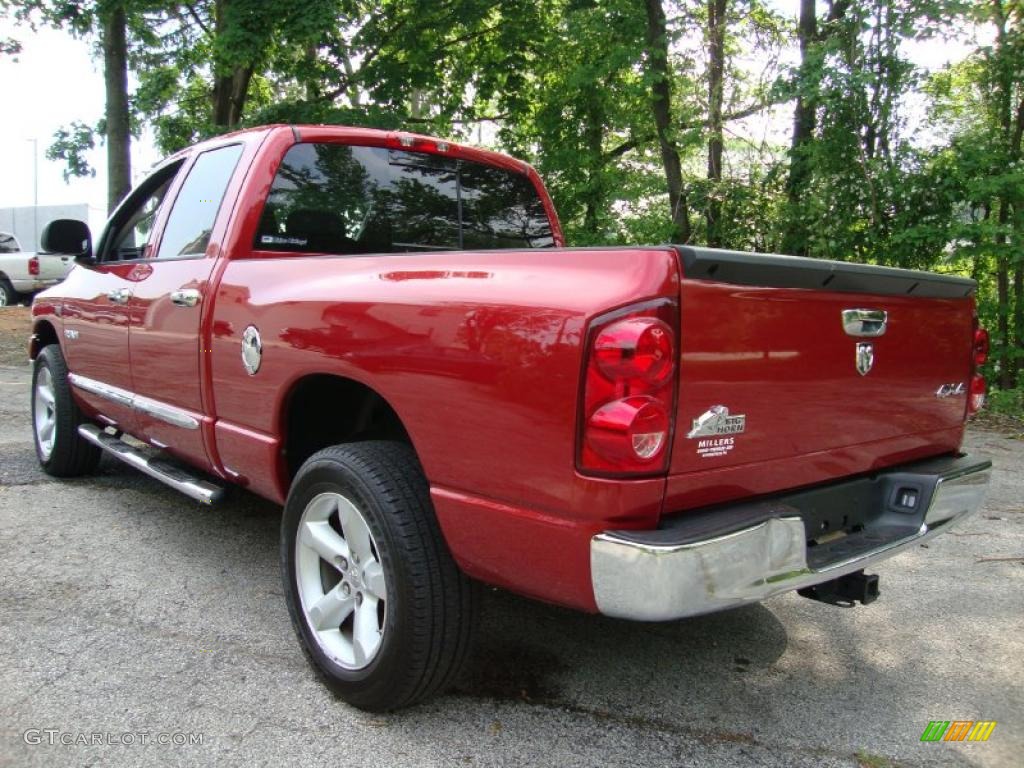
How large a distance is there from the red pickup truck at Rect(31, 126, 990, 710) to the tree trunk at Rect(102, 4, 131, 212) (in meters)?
10.5

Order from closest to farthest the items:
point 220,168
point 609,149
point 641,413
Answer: point 641,413, point 220,168, point 609,149

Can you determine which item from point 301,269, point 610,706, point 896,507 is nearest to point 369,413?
point 301,269

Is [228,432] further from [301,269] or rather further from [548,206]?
[548,206]

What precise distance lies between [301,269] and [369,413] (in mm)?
569

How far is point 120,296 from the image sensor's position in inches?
160

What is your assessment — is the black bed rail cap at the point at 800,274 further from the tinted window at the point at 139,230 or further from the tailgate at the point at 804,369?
the tinted window at the point at 139,230

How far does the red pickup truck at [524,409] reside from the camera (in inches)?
77.7

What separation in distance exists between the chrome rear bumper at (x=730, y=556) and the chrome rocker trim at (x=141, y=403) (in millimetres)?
2182

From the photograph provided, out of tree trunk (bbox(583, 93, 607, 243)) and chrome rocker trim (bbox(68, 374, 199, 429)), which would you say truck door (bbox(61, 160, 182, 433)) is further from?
tree trunk (bbox(583, 93, 607, 243))

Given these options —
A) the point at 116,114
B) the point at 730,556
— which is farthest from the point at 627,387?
the point at 116,114

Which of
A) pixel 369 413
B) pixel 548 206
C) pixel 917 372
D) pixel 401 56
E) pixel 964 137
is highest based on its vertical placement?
pixel 401 56

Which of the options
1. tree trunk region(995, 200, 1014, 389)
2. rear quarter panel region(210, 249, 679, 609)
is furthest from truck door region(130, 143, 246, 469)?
tree trunk region(995, 200, 1014, 389)

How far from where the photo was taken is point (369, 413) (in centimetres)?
299

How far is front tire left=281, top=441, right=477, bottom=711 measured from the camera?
7.69 ft
